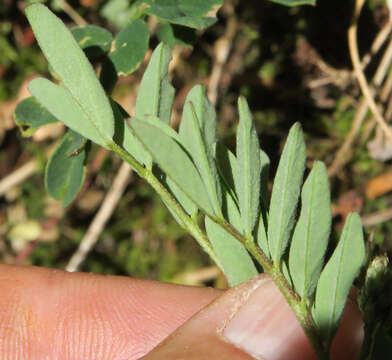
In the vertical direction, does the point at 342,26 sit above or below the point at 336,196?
above

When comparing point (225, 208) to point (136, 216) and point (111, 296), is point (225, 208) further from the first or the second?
point (136, 216)

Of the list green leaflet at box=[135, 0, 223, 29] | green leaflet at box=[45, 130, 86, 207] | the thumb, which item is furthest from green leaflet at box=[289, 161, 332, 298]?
green leaflet at box=[45, 130, 86, 207]

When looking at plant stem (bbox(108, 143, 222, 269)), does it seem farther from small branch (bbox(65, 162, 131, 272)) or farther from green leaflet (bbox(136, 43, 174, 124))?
small branch (bbox(65, 162, 131, 272))

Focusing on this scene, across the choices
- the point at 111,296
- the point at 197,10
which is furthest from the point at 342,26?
the point at 111,296

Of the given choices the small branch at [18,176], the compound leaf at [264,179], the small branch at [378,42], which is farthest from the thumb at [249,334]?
the small branch at [18,176]

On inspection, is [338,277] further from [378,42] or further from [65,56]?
[378,42]

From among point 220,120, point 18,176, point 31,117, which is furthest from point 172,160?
point 18,176

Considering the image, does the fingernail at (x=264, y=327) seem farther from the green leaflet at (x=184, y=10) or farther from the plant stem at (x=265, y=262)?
the green leaflet at (x=184, y=10)
